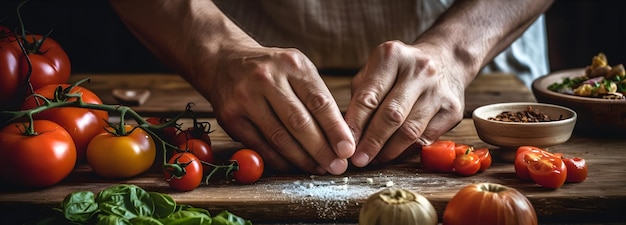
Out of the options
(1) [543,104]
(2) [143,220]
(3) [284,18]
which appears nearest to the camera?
(2) [143,220]

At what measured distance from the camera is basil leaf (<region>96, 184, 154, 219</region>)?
4.32 ft

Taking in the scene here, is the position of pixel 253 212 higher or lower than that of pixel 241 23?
lower

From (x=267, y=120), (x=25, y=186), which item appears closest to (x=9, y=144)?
(x=25, y=186)

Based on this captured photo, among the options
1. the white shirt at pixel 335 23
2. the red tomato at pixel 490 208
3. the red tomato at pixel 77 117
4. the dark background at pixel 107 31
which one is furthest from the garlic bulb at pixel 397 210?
the dark background at pixel 107 31

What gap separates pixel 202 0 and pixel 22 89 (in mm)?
580

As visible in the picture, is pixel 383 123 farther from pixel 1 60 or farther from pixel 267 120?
pixel 1 60

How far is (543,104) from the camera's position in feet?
6.05

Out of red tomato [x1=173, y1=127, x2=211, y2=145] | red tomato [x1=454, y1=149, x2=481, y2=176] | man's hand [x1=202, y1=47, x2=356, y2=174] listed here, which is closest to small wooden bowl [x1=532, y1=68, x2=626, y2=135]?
red tomato [x1=454, y1=149, x2=481, y2=176]

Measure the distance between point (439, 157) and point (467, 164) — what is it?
7 centimetres

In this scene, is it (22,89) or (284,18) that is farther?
(284,18)

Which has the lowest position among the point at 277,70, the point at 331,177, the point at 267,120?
the point at 331,177

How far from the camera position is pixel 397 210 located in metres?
1.18

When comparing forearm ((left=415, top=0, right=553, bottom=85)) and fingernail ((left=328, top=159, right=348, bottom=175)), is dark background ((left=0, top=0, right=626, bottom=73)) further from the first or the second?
fingernail ((left=328, top=159, right=348, bottom=175))

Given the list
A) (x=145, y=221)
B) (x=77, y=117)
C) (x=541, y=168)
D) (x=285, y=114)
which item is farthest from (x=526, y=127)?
(x=77, y=117)
